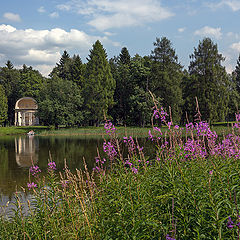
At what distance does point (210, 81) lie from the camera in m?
51.0

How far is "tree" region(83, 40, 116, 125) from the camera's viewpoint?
2250 inches

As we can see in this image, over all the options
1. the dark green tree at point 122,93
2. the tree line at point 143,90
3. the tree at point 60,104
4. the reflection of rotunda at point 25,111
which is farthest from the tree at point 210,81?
the reflection of rotunda at point 25,111

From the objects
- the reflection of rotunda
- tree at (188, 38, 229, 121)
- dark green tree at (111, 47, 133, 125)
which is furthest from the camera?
the reflection of rotunda

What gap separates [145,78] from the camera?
5694cm

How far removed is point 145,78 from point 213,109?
15072 millimetres

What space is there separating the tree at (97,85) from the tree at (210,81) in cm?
1742

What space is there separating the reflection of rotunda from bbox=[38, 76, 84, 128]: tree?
51.0 ft

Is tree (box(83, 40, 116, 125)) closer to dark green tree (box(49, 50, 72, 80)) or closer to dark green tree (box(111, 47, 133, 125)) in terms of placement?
dark green tree (box(111, 47, 133, 125))

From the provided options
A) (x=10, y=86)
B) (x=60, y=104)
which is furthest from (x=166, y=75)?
(x=10, y=86)

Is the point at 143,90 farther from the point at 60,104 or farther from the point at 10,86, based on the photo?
the point at 10,86

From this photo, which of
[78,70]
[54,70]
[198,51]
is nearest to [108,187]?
[198,51]

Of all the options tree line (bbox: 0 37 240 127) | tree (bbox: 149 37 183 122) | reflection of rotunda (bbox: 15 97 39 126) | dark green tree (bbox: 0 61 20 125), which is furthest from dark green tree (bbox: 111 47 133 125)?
dark green tree (bbox: 0 61 20 125)

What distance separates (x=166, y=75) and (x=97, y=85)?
1426 centimetres

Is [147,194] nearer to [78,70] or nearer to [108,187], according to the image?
[108,187]
